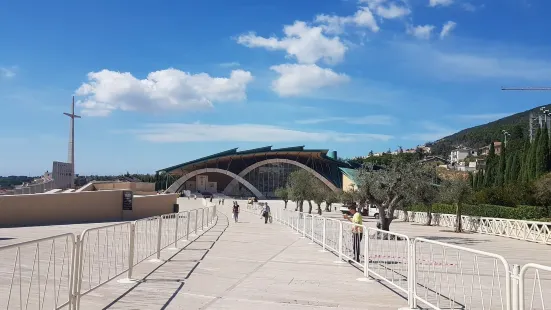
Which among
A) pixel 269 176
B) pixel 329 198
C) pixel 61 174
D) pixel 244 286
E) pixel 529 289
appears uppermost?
pixel 269 176

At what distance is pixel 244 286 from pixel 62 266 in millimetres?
3432

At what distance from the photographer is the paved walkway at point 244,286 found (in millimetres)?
7383

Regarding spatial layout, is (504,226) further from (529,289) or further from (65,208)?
(529,289)

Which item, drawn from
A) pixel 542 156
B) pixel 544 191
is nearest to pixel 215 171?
pixel 542 156

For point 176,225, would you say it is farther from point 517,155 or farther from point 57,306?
point 517,155

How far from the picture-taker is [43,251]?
5922 millimetres

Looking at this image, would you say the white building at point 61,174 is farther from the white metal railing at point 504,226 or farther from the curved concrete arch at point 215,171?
the curved concrete arch at point 215,171

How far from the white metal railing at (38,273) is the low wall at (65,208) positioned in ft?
66.4

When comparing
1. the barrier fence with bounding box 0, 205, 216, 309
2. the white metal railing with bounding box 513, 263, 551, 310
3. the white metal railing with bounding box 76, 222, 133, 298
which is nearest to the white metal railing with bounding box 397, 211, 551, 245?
the white metal railing with bounding box 513, 263, 551, 310

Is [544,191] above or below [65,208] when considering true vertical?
above

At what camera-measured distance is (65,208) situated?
26734 mm

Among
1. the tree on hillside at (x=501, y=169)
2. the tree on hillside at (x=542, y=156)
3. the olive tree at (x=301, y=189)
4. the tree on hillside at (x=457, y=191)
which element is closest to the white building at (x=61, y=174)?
the olive tree at (x=301, y=189)

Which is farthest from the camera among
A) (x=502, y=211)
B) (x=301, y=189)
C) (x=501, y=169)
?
(x=501, y=169)

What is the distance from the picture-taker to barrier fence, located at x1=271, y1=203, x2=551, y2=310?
15.3 feet
